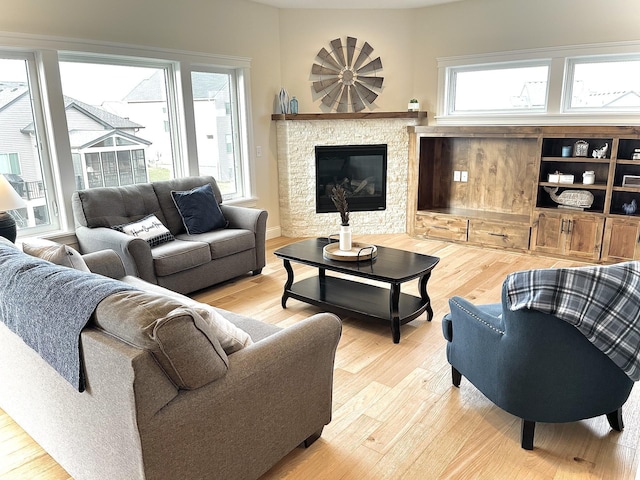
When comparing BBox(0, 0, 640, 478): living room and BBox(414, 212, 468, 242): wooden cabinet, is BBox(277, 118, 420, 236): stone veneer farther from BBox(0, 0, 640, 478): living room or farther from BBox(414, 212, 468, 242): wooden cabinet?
BBox(414, 212, 468, 242): wooden cabinet

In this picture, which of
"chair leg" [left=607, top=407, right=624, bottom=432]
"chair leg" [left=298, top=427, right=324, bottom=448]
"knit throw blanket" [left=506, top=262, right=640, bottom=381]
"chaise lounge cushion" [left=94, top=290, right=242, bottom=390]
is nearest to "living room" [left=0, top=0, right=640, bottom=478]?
"chair leg" [left=298, top=427, right=324, bottom=448]

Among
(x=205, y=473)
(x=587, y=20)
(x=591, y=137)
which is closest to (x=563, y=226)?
(x=591, y=137)

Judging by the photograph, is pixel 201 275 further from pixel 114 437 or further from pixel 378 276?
pixel 114 437

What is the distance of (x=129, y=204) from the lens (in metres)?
4.27

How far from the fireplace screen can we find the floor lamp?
11.5 feet

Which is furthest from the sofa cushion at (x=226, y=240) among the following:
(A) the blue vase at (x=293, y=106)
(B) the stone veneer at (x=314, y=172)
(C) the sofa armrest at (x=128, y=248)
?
(A) the blue vase at (x=293, y=106)

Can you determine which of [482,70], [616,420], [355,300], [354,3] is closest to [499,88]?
[482,70]

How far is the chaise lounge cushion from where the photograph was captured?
145cm

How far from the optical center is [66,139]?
4.11m

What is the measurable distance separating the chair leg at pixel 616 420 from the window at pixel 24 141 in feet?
13.9

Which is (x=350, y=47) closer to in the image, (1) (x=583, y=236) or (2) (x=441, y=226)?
(2) (x=441, y=226)

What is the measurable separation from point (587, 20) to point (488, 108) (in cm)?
129

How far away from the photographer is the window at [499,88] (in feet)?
17.7

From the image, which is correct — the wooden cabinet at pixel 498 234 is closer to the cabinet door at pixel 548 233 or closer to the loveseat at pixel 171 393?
the cabinet door at pixel 548 233
